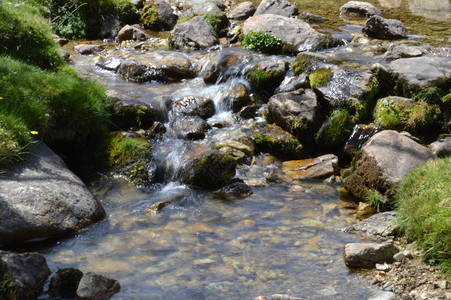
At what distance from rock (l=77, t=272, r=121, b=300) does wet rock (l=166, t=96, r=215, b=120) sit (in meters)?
5.79

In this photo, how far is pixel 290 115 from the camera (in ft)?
30.8

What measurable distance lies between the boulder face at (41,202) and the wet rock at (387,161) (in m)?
4.21

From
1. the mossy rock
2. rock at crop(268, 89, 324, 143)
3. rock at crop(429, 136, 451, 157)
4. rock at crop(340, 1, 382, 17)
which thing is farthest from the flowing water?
rock at crop(340, 1, 382, 17)

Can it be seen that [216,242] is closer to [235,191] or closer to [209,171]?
[235,191]

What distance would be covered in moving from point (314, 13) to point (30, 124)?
13148 millimetres

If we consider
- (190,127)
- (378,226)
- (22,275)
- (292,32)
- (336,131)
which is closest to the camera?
(22,275)

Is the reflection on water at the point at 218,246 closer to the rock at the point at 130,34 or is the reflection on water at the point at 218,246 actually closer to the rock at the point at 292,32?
the rock at the point at 292,32

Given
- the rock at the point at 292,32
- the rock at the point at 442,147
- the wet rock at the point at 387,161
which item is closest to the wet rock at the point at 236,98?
the rock at the point at 292,32

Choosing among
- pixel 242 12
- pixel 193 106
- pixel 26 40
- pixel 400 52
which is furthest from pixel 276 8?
pixel 26 40

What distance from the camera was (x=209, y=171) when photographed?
784cm

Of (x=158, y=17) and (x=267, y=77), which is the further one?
(x=158, y=17)

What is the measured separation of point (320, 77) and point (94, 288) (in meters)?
6.99

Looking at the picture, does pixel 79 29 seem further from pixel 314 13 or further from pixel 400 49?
pixel 400 49

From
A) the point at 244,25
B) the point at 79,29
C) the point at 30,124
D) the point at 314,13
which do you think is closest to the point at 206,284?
the point at 30,124
